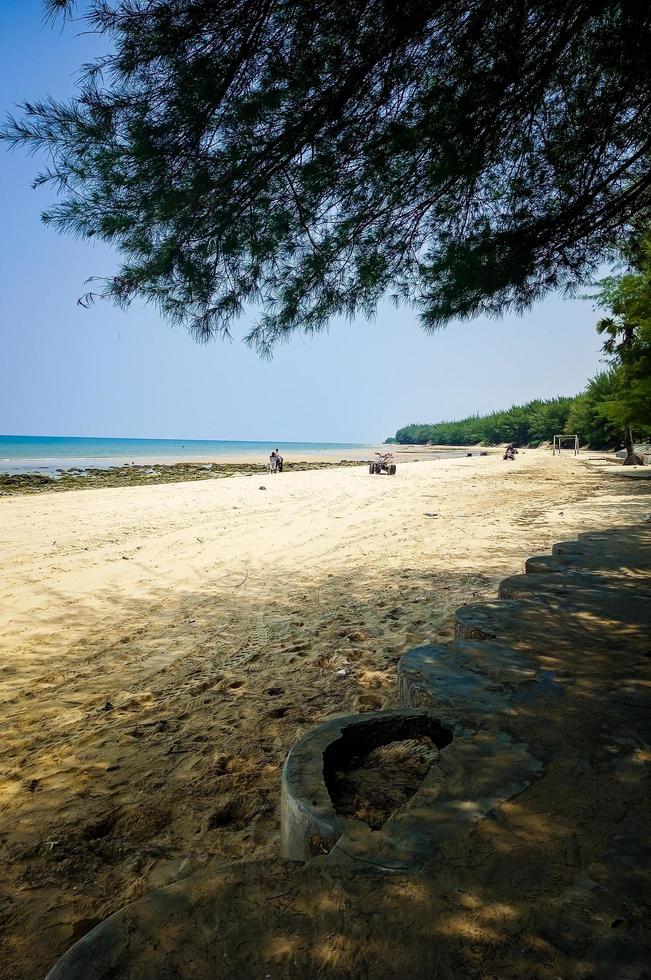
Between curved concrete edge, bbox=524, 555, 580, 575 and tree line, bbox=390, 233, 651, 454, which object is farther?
tree line, bbox=390, 233, 651, 454

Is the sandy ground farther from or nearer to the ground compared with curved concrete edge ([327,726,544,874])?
nearer to the ground

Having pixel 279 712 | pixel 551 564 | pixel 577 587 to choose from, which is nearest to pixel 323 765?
pixel 279 712

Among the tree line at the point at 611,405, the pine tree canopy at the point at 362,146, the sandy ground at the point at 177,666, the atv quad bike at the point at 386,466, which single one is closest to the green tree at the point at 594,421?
the tree line at the point at 611,405

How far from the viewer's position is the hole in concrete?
1639mm

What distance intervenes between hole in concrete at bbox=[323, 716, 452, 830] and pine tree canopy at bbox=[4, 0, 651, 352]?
2.92m

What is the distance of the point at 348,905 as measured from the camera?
114cm

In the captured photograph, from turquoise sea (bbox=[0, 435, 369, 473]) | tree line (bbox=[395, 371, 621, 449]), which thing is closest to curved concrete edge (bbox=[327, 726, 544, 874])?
tree line (bbox=[395, 371, 621, 449])

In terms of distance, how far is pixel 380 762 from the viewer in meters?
1.91

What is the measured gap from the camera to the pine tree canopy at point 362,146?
275 centimetres

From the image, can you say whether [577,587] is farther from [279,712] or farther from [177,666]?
[177,666]

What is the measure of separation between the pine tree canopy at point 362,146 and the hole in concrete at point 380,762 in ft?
9.58

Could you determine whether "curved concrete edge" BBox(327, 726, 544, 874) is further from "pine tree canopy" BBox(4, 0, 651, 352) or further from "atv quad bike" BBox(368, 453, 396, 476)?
"atv quad bike" BBox(368, 453, 396, 476)

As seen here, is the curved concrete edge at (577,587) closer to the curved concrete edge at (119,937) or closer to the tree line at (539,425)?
the curved concrete edge at (119,937)

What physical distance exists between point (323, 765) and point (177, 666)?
2.31 meters
